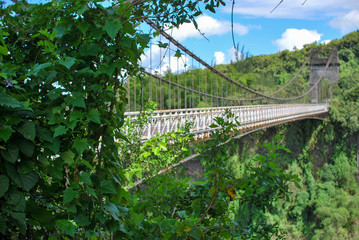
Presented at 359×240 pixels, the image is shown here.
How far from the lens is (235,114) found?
8.84 meters

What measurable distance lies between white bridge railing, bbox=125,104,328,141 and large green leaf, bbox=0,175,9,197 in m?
4.14

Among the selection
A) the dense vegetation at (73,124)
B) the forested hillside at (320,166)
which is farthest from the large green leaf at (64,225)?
the forested hillside at (320,166)

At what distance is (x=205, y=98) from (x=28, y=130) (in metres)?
12.7

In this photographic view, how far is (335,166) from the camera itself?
60.7ft

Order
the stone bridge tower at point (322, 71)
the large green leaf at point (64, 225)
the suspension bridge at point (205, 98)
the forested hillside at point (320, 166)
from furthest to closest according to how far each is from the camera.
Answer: the stone bridge tower at point (322, 71) < the forested hillside at point (320, 166) < the suspension bridge at point (205, 98) < the large green leaf at point (64, 225)

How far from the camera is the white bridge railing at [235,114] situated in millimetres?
5294

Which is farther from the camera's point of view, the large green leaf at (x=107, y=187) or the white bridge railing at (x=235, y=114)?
the white bridge railing at (x=235, y=114)

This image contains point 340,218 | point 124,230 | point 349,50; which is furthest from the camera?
point 349,50

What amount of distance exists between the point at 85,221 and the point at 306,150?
1870 cm

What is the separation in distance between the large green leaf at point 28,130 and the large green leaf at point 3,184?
87mm

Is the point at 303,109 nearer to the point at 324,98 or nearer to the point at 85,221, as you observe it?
the point at 324,98

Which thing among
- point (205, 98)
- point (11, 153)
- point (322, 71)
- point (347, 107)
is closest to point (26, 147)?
point (11, 153)

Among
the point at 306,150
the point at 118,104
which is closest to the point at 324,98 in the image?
the point at 306,150

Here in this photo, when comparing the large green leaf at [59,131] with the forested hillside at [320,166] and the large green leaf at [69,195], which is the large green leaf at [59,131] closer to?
the large green leaf at [69,195]
